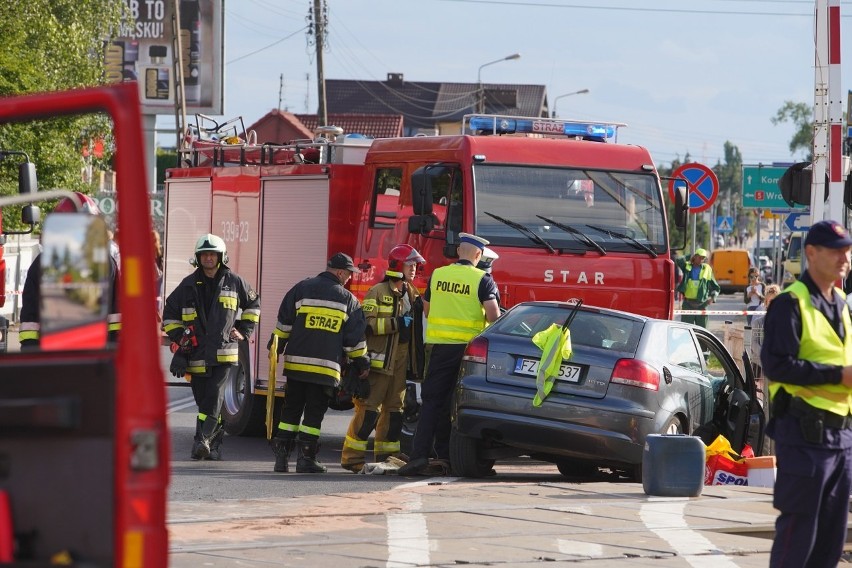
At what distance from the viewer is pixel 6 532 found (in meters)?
4.71

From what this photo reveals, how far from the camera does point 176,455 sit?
44.0ft

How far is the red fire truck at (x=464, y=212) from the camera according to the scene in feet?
44.9

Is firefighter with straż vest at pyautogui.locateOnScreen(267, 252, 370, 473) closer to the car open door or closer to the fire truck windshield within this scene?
the fire truck windshield

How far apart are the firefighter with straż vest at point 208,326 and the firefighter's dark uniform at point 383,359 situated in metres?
1.03

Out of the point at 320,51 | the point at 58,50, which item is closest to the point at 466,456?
the point at 58,50

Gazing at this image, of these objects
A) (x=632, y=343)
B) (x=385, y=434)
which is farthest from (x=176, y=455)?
(x=632, y=343)

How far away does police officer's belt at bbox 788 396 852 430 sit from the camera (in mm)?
6668

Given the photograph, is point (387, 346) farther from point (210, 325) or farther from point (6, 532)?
point (6, 532)

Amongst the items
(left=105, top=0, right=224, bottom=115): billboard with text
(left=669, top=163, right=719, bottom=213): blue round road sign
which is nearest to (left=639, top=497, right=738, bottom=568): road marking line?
(left=669, top=163, right=719, bottom=213): blue round road sign

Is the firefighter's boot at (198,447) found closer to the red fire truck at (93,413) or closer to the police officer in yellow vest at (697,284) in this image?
the red fire truck at (93,413)

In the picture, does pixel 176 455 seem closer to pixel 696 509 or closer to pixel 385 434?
pixel 385 434

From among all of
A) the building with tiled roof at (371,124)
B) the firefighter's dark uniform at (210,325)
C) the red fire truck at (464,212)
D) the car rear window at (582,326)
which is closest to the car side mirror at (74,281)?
the car rear window at (582,326)

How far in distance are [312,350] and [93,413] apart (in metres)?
7.30

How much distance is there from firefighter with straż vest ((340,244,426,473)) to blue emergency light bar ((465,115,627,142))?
2.48 m
